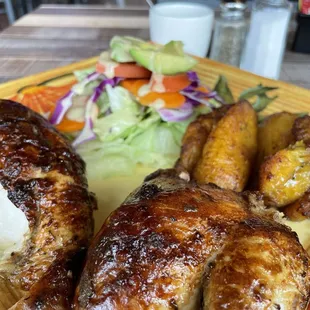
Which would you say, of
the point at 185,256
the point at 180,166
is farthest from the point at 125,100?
the point at 185,256

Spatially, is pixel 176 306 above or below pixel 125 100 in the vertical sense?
above

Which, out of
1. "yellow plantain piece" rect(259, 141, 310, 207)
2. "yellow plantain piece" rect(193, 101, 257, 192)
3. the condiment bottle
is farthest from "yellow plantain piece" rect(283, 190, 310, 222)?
the condiment bottle

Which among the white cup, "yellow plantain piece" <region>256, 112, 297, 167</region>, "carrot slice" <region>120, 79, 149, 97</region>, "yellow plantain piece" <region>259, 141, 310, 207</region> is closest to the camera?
"yellow plantain piece" <region>259, 141, 310, 207</region>

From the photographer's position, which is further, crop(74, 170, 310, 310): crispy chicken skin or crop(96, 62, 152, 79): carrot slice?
crop(96, 62, 152, 79): carrot slice

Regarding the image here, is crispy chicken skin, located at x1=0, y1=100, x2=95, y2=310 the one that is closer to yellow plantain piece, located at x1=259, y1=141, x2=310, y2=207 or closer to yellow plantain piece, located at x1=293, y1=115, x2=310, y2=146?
yellow plantain piece, located at x1=259, y1=141, x2=310, y2=207

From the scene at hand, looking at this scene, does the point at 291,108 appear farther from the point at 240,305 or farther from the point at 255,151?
the point at 240,305
